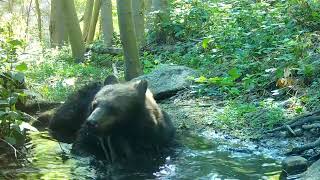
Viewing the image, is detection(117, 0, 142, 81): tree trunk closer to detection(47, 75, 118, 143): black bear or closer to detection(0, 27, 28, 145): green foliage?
detection(47, 75, 118, 143): black bear

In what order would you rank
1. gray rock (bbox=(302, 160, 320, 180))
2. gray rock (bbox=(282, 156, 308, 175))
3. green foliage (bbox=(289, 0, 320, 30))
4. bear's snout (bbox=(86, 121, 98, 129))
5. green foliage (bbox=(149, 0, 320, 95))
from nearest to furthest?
gray rock (bbox=(302, 160, 320, 180))
gray rock (bbox=(282, 156, 308, 175))
bear's snout (bbox=(86, 121, 98, 129))
green foliage (bbox=(149, 0, 320, 95))
green foliage (bbox=(289, 0, 320, 30))

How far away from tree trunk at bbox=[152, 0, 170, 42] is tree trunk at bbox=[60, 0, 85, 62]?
3.02 m

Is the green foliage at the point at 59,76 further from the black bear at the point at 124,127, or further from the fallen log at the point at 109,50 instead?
the black bear at the point at 124,127

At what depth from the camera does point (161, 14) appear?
16.1 metres

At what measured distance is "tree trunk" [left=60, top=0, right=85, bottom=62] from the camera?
1727 centimetres

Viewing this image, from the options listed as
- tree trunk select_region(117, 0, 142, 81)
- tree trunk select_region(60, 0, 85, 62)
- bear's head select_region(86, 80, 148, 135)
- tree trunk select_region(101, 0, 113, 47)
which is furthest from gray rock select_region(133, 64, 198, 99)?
tree trunk select_region(101, 0, 113, 47)

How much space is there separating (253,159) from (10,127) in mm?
2826

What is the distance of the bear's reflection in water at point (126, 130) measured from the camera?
5949 millimetres

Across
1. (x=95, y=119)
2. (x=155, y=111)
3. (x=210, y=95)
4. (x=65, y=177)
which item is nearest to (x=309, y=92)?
(x=210, y=95)

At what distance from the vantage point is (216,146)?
673cm

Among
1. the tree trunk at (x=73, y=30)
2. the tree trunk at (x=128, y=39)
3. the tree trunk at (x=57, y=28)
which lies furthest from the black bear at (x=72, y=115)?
the tree trunk at (x=57, y=28)

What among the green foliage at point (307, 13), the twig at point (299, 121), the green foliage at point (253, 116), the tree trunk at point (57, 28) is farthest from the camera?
the tree trunk at point (57, 28)

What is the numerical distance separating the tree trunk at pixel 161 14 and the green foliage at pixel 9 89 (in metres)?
10.5

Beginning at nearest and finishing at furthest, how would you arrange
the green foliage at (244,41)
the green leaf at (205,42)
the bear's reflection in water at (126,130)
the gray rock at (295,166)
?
the gray rock at (295,166)
the bear's reflection in water at (126,130)
the green foliage at (244,41)
the green leaf at (205,42)
